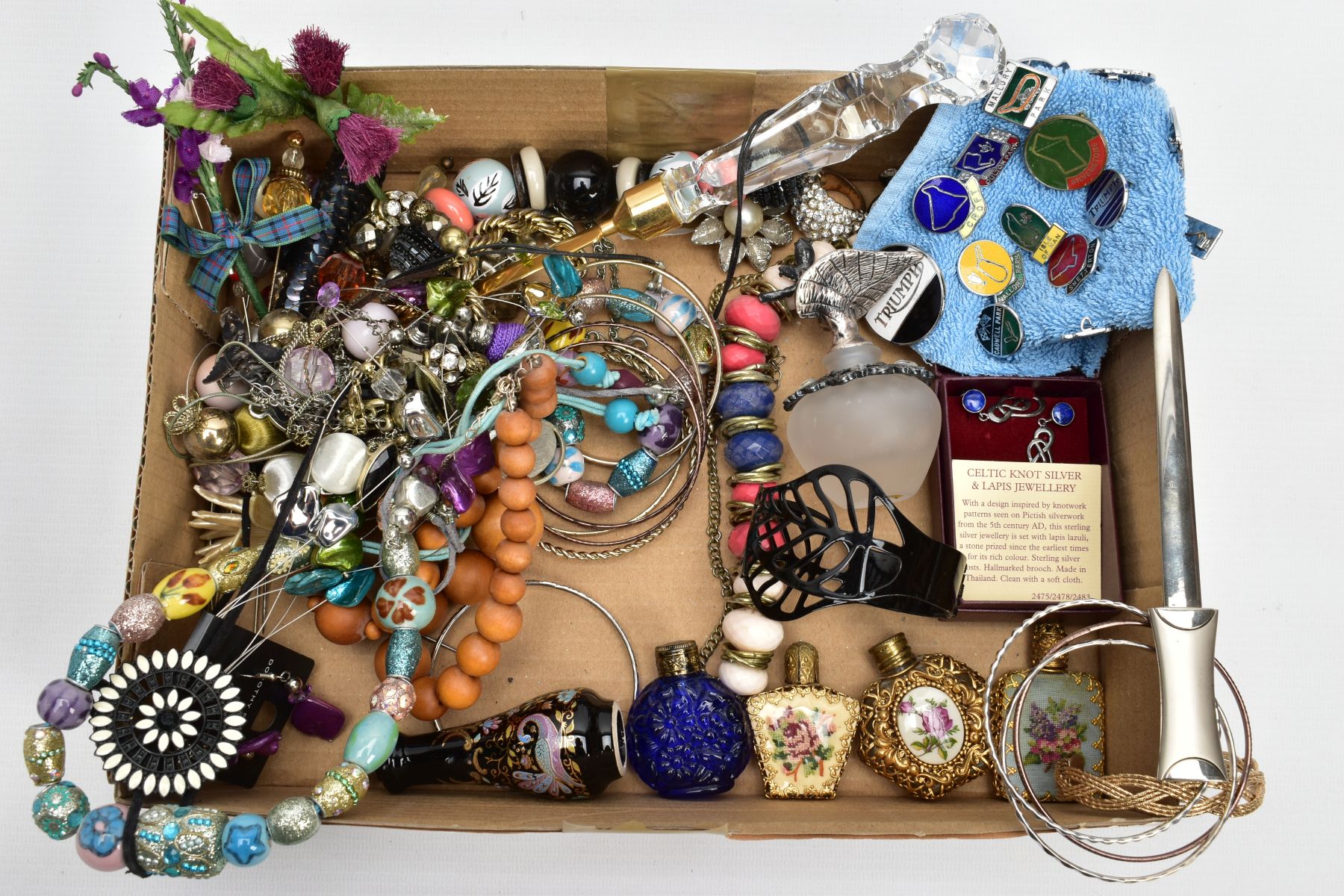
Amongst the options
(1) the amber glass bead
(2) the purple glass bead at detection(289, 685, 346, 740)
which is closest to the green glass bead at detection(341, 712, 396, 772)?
(2) the purple glass bead at detection(289, 685, 346, 740)

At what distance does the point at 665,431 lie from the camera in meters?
1.11

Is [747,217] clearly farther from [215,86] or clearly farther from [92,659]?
[92,659]

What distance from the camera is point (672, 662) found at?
105 centimetres

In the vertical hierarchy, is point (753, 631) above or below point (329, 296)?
below

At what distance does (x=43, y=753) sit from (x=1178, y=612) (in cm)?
115

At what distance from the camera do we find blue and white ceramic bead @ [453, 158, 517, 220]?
1.15m

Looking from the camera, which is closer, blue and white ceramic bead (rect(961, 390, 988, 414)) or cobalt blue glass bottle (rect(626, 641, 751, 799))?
cobalt blue glass bottle (rect(626, 641, 751, 799))

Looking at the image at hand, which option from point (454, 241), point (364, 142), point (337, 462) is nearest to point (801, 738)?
point (337, 462)

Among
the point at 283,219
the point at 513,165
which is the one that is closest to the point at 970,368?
the point at 513,165

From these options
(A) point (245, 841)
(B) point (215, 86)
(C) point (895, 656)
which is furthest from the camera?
(C) point (895, 656)

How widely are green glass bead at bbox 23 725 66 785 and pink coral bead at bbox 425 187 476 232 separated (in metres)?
0.69

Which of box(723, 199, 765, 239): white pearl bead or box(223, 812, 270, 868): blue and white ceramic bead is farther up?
box(723, 199, 765, 239): white pearl bead

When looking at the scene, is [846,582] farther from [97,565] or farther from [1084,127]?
[97,565]

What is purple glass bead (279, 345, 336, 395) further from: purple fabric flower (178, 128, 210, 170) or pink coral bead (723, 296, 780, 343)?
pink coral bead (723, 296, 780, 343)
